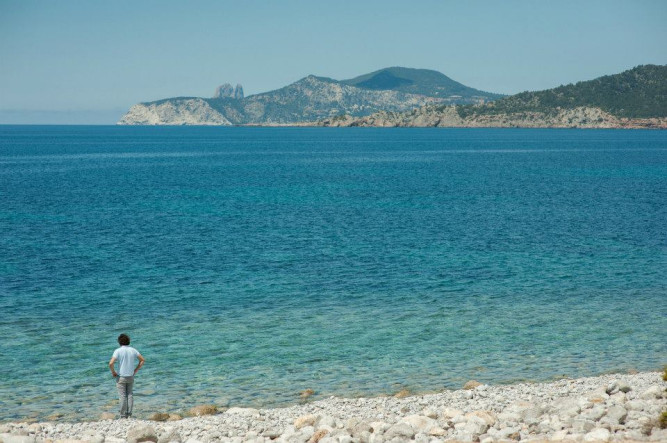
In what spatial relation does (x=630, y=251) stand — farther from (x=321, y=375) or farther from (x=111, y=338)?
(x=111, y=338)

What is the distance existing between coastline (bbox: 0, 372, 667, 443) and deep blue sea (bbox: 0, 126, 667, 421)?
2059 mm

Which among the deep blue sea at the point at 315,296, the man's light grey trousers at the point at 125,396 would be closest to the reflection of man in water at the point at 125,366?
the man's light grey trousers at the point at 125,396

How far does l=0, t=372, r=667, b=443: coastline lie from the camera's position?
15.6 m

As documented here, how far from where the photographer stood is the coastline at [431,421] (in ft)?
51.2

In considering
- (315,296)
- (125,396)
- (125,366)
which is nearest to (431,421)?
(125,366)

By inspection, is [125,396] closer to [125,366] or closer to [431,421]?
[125,366]

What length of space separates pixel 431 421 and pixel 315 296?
705 inches

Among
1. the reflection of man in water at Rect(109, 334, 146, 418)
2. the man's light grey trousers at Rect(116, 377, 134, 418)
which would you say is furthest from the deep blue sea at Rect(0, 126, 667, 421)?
the reflection of man in water at Rect(109, 334, 146, 418)

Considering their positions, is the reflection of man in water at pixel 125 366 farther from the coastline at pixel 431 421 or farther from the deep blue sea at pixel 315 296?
the deep blue sea at pixel 315 296

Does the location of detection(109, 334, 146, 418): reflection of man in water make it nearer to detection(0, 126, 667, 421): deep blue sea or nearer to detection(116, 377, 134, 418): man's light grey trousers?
detection(116, 377, 134, 418): man's light grey trousers

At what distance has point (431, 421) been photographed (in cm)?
1702

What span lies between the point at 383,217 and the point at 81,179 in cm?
5885

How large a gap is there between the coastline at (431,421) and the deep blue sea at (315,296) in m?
2.06

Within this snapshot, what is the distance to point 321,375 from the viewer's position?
24.3 meters
